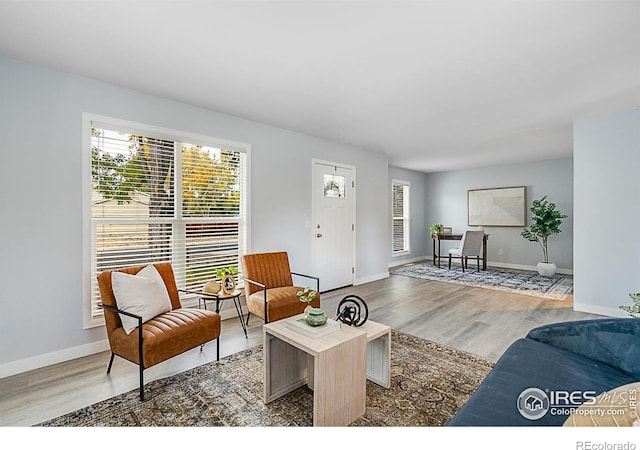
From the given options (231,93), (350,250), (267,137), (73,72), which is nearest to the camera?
(73,72)

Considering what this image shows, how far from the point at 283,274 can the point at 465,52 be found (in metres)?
2.78

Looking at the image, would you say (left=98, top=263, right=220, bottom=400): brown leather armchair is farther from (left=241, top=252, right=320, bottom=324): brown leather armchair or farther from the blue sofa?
the blue sofa

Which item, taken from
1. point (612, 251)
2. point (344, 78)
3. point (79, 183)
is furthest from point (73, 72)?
point (612, 251)

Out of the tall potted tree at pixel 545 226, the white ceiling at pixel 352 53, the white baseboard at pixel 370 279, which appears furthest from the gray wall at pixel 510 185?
the white ceiling at pixel 352 53

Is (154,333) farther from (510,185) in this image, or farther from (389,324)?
(510,185)

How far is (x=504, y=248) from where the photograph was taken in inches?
291

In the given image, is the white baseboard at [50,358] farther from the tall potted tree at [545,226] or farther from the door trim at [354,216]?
the tall potted tree at [545,226]

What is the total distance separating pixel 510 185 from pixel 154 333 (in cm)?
779

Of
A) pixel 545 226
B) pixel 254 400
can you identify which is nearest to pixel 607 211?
pixel 545 226

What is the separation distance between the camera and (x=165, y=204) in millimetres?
3262

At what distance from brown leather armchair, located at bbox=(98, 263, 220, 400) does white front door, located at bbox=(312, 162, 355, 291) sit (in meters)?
2.48

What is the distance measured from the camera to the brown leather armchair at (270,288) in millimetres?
3020

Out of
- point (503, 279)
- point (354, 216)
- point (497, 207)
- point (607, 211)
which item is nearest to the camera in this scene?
point (607, 211)
